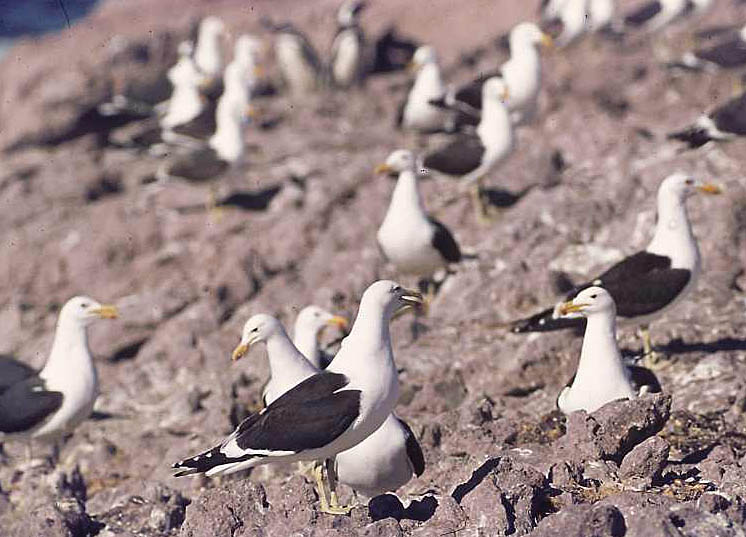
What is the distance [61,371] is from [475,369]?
342cm

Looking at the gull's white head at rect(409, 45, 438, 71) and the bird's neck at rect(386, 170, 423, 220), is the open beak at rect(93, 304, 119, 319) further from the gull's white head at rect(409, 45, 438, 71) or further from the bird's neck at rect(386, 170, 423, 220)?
the gull's white head at rect(409, 45, 438, 71)

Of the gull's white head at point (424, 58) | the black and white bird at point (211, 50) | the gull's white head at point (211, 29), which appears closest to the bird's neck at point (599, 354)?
the gull's white head at point (424, 58)

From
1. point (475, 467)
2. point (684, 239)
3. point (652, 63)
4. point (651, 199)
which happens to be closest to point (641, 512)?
point (475, 467)

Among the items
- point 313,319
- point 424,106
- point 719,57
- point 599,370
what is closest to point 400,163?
point 313,319

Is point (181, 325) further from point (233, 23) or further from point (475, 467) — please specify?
point (233, 23)

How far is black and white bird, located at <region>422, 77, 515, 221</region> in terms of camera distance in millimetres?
13352

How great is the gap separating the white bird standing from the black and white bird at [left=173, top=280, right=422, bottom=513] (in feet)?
4.86

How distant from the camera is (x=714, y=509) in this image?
5.97 meters

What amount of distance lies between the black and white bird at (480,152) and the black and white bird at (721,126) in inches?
76.0

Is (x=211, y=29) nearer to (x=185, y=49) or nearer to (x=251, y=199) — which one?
(x=185, y=49)

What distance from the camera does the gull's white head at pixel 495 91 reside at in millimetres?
14039

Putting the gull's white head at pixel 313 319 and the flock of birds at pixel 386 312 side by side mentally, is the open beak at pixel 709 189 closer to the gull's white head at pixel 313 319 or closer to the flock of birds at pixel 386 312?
the flock of birds at pixel 386 312

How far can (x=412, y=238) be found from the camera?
1154 centimetres

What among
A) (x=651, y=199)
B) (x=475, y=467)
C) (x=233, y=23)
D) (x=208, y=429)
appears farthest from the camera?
(x=233, y=23)
